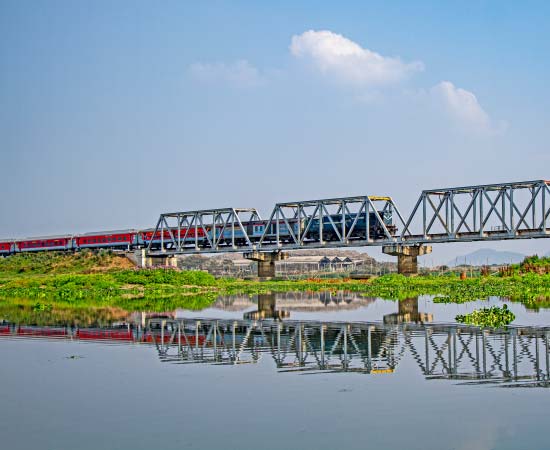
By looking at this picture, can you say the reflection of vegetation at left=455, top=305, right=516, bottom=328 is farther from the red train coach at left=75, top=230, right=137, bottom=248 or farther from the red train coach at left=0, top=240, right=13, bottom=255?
the red train coach at left=0, top=240, right=13, bottom=255

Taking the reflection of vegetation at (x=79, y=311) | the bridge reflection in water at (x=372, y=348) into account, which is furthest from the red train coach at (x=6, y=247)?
the bridge reflection in water at (x=372, y=348)

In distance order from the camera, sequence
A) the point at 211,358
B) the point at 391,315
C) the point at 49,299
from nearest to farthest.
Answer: the point at 211,358
the point at 391,315
the point at 49,299

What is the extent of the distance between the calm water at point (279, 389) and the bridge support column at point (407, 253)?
4330 cm

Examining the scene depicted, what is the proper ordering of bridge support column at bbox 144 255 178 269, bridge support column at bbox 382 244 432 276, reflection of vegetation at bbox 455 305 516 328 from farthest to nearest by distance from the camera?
bridge support column at bbox 144 255 178 269 < bridge support column at bbox 382 244 432 276 < reflection of vegetation at bbox 455 305 516 328

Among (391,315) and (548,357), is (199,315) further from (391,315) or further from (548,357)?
(548,357)

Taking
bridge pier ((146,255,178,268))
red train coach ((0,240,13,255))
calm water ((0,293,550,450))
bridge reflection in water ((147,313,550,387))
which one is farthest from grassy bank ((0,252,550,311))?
red train coach ((0,240,13,255))

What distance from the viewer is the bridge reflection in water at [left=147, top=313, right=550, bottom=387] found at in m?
16.2

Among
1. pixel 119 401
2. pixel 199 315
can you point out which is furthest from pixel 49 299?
pixel 119 401

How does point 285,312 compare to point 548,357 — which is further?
point 285,312

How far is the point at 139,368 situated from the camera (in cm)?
1742

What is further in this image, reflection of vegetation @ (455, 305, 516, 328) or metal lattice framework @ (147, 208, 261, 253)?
metal lattice framework @ (147, 208, 261, 253)

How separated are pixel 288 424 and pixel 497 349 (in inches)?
367

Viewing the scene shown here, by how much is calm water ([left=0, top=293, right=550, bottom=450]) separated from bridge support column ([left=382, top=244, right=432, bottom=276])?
43.3 metres

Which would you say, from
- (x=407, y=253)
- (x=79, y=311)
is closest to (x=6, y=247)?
(x=407, y=253)
